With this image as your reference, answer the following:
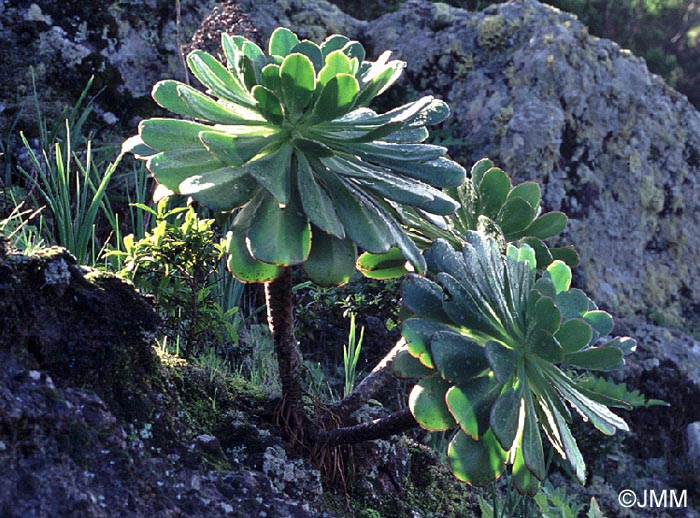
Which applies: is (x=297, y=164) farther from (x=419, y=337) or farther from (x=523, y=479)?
(x=523, y=479)

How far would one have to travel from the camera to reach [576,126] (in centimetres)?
448

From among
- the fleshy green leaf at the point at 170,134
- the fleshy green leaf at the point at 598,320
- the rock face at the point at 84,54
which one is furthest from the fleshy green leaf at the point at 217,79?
the rock face at the point at 84,54

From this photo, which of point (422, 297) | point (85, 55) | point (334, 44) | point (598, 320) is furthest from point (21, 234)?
point (598, 320)

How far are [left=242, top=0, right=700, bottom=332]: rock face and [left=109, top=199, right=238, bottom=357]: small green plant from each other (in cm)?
225

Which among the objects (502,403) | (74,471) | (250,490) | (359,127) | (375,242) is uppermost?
(359,127)

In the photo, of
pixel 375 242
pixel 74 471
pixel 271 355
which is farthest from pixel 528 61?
pixel 74 471

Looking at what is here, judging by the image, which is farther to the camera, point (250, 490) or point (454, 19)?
point (454, 19)

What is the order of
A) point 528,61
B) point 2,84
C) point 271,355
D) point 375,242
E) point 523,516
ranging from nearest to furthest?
point 375,242, point 523,516, point 271,355, point 2,84, point 528,61

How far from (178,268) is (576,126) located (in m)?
2.91

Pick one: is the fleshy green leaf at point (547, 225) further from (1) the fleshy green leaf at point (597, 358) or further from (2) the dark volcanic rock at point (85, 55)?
(2) the dark volcanic rock at point (85, 55)

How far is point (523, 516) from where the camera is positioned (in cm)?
246

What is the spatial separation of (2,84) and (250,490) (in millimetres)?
2735

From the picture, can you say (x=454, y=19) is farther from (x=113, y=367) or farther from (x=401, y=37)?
(x=113, y=367)

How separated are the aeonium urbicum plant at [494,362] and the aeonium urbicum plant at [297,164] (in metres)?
0.14
